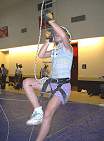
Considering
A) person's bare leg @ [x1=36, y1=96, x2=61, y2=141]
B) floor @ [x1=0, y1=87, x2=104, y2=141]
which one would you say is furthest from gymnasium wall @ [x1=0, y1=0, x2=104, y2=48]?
person's bare leg @ [x1=36, y1=96, x2=61, y2=141]

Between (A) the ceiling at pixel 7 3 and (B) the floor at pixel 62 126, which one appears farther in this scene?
A: (A) the ceiling at pixel 7 3

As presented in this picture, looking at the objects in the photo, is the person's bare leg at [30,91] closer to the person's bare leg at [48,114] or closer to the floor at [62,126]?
the person's bare leg at [48,114]

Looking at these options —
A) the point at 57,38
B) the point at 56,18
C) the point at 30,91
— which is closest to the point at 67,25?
the point at 56,18

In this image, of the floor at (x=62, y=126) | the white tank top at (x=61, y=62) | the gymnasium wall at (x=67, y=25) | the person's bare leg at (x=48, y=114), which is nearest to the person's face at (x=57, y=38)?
the white tank top at (x=61, y=62)

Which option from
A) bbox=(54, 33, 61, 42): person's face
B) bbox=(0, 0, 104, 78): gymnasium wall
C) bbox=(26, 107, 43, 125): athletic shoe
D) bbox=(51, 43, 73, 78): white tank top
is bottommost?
bbox=(26, 107, 43, 125): athletic shoe

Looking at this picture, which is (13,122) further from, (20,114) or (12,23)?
(12,23)

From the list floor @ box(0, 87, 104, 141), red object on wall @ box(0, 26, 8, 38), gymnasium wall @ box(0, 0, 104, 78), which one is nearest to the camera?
floor @ box(0, 87, 104, 141)

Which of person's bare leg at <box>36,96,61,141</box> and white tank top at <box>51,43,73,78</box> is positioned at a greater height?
white tank top at <box>51,43,73,78</box>

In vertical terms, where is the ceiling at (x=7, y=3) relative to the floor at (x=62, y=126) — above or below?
above

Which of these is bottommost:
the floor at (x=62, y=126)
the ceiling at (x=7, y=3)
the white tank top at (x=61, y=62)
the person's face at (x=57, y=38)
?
the floor at (x=62, y=126)

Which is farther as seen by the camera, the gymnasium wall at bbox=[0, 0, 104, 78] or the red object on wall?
the red object on wall

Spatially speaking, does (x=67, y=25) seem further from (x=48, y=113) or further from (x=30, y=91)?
(x=48, y=113)

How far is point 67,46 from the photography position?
335 centimetres

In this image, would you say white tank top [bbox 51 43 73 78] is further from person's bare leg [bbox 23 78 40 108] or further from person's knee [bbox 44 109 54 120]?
person's knee [bbox 44 109 54 120]
